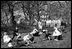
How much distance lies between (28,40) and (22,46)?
116 centimetres

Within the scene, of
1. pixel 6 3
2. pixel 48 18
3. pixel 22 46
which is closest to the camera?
pixel 22 46

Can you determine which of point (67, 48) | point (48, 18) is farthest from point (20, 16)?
point (67, 48)

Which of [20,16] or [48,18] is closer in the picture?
[20,16]

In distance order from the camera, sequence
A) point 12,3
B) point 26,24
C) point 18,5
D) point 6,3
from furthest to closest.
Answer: point 26,24 → point 18,5 → point 12,3 → point 6,3

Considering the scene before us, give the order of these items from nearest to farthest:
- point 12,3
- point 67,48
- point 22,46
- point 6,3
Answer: point 67,48, point 22,46, point 6,3, point 12,3

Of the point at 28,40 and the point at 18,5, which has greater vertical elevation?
the point at 18,5

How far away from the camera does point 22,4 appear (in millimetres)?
20578

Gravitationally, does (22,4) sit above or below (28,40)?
above

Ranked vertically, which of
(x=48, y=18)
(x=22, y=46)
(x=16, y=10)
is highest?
(x=16, y=10)

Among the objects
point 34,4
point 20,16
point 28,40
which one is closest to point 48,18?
point 34,4

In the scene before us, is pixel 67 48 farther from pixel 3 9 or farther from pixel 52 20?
pixel 52 20

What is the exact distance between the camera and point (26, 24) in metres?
22.2

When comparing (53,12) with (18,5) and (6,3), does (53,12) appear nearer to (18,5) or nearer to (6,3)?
(18,5)

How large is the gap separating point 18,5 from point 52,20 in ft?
22.8
